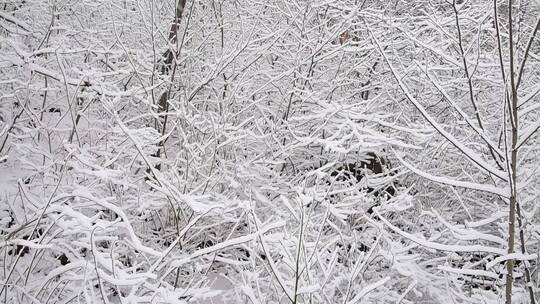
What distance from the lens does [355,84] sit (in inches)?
238

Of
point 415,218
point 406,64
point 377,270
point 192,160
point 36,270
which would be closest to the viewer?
point 36,270

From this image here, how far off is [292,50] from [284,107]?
871 millimetres

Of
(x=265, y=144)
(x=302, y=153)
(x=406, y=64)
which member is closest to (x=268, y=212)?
(x=265, y=144)

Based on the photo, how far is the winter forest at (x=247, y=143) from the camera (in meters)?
3.51

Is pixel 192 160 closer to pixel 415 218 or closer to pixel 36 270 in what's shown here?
pixel 36 270

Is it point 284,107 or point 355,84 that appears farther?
point 355,84

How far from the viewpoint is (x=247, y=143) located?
4945mm

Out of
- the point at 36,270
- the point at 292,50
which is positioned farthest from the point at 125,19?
the point at 36,270

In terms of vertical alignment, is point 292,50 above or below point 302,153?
above

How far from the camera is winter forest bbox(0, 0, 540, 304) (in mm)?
3514

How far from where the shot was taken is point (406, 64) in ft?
19.0

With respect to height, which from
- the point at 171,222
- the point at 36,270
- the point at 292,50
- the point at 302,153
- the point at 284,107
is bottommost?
the point at 36,270

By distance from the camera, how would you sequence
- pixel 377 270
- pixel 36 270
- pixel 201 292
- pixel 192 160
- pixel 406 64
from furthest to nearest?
pixel 406 64 < pixel 377 270 < pixel 192 160 < pixel 36 270 < pixel 201 292

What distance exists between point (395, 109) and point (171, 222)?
11.2ft
